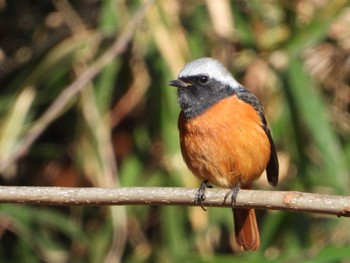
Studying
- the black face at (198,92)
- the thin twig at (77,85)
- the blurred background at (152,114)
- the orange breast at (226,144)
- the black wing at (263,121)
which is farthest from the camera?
the blurred background at (152,114)

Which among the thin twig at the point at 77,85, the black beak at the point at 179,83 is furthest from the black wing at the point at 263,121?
the thin twig at the point at 77,85

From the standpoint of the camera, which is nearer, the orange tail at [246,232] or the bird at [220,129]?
the bird at [220,129]

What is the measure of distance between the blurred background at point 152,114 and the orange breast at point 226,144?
31.9 inches

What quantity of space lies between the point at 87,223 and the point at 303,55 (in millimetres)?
1870

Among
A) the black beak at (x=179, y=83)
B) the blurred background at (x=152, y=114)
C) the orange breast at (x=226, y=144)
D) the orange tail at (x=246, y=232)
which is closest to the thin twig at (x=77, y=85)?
the blurred background at (x=152, y=114)

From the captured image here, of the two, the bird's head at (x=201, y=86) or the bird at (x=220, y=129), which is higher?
the bird's head at (x=201, y=86)

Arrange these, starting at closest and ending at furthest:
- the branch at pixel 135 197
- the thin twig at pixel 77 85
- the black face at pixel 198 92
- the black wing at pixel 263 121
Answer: the branch at pixel 135 197 → the black face at pixel 198 92 → the black wing at pixel 263 121 → the thin twig at pixel 77 85

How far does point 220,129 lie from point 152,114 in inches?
55.8

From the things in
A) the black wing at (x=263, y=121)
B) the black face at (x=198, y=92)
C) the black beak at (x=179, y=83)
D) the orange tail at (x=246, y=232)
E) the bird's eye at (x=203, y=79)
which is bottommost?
the orange tail at (x=246, y=232)

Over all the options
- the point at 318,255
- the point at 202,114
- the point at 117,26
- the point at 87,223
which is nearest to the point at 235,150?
the point at 202,114

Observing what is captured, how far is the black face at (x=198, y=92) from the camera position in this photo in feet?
14.7

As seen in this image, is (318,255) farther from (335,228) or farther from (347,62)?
(347,62)

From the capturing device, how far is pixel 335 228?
576 centimetres

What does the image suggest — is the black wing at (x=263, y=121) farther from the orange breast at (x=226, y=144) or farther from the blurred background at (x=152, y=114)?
the blurred background at (x=152, y=114)
